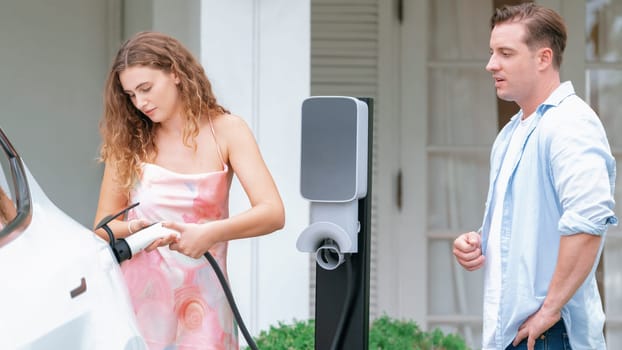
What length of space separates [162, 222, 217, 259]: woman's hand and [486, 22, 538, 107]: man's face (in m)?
0.77

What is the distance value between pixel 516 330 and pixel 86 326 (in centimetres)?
111

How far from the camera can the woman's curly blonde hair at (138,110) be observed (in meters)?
2.74

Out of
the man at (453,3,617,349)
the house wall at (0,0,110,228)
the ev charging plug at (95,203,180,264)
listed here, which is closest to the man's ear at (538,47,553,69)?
the man at (453,3,617,349)

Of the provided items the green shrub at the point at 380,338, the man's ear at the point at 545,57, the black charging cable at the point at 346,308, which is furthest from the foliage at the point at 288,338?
the man's ear at the point at 545,57

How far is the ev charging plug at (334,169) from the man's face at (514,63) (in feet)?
1.09

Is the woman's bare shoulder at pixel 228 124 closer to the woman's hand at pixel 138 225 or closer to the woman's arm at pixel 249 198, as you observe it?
the woman's arm at pixel 249 198

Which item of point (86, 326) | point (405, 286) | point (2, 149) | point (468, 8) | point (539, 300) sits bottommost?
point (86, 326)

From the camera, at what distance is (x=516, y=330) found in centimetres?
250

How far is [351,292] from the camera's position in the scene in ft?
8.29

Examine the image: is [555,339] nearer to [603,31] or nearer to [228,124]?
[228,124]

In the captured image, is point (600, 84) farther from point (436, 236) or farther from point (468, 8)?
point (436, 236)

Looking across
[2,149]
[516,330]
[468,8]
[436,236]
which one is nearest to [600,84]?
[468,8]

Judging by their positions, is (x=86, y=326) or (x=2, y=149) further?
(x=2, y=149)

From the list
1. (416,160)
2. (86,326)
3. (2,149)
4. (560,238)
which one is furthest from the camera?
(416,160)
